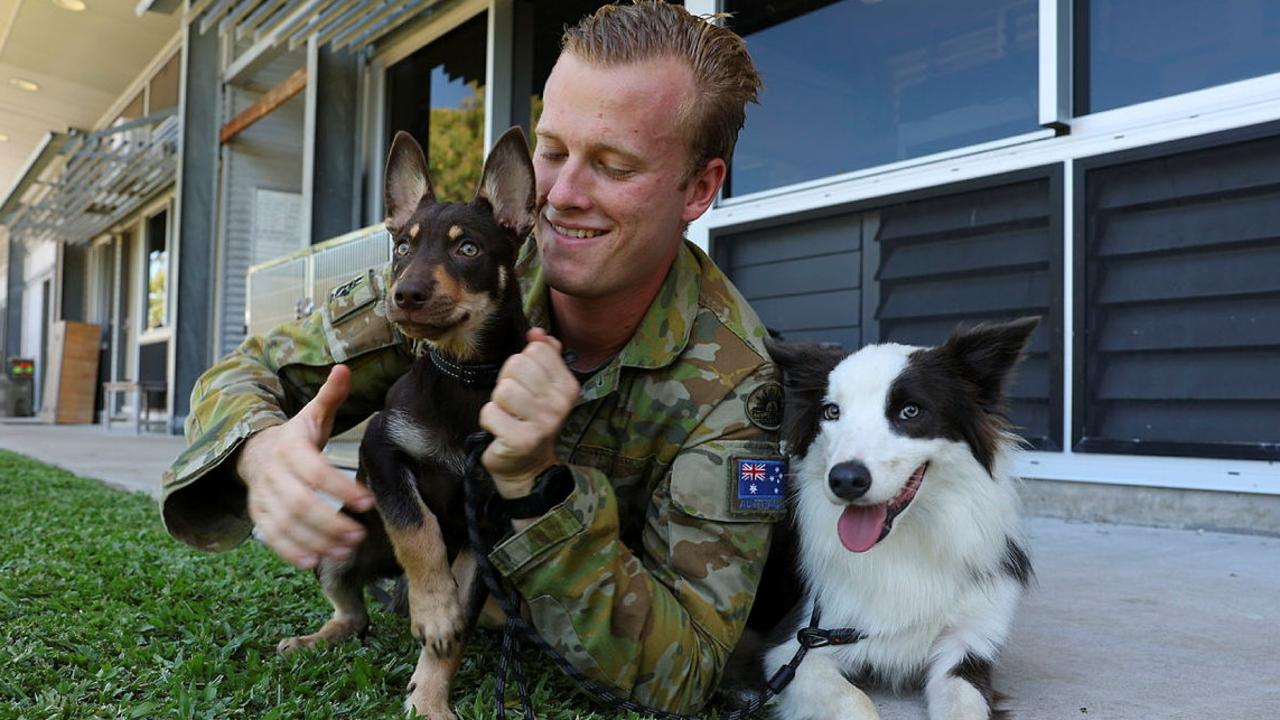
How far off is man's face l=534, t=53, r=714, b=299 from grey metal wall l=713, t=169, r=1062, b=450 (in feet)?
7.55

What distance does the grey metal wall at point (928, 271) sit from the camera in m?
4.25

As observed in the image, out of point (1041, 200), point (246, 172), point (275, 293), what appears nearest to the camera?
point (1041, 200)

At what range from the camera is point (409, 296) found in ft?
5.59

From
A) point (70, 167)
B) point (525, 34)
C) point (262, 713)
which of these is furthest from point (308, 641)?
point (70, 167)

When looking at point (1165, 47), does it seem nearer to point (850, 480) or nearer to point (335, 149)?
point (850, 480)

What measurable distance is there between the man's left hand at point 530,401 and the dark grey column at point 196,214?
1048 centimetres

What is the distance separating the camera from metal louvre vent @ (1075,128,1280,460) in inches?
143

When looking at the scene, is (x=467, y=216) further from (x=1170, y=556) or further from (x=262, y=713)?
(x=1170, y=556)

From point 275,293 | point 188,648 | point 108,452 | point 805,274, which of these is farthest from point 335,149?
point 188,648

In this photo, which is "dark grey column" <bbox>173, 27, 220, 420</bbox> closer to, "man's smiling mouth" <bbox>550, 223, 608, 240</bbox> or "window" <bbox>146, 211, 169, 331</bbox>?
"window" <bbox>146, 211, 169, 331</bbox>

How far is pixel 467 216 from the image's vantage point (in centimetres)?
197

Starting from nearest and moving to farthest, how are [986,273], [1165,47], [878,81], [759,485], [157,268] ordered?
[759,485] → [1165,47] → [986,273] → [878,81] → [157,268]

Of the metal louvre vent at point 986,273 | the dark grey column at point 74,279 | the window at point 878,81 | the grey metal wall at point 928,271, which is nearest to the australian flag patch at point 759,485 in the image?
the grey metal wall at point 928,271

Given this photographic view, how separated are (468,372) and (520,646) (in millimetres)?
520
